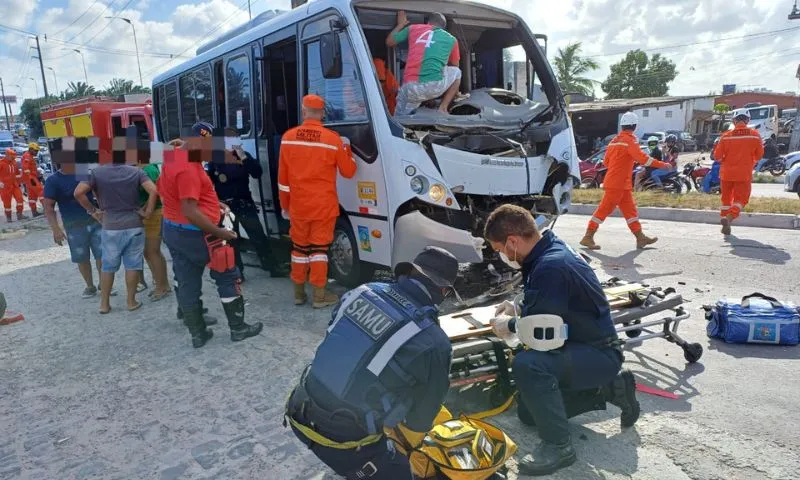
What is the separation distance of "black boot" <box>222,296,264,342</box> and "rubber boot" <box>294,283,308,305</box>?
799 millimetres

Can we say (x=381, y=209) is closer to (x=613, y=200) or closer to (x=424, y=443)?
(x=424, y=443)

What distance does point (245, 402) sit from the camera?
3.46 m

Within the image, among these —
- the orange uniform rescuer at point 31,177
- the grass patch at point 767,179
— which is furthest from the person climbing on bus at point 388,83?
the grass patch at point 767,179

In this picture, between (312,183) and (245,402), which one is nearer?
(245,402)

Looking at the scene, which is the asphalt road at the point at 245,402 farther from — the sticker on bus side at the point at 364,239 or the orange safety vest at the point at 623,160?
the orange safety vest at the point at 623,160

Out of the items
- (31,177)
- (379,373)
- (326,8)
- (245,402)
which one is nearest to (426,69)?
(326,8)

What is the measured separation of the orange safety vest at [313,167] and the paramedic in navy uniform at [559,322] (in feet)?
7.35

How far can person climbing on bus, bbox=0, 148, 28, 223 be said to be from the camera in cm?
1286

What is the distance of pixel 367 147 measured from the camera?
472 centimetres

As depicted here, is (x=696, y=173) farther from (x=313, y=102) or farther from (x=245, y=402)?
(x=245, y=402)

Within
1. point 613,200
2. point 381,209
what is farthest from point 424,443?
point 613,200

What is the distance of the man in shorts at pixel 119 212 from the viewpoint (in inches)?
197

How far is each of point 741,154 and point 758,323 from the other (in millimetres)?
4511

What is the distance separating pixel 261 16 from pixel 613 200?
5061 mm
